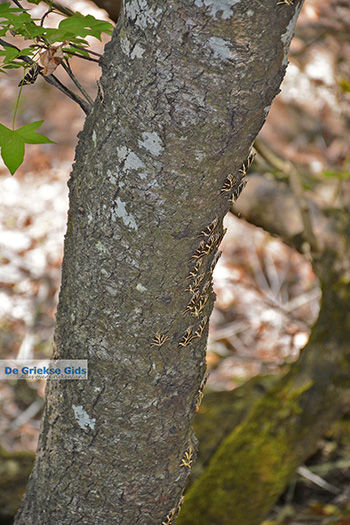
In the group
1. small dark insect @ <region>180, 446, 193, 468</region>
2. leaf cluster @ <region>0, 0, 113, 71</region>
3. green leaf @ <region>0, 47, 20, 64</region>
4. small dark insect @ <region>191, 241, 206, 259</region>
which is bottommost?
small dark insect @ <region>180, 446, 193, 468</region>

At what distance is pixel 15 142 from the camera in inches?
41.0

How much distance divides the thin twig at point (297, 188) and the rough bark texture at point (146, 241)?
1325 millimetres

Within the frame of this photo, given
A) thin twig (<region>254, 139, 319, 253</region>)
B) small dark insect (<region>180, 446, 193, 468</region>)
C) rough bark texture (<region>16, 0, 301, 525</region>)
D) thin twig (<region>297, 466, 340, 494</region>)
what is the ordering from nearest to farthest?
rough bark texture (<region>16, 0, 301, 525</region>), small dark insect (<region>180, 446, 193, 468</region>), thin twig (<region>254, 139, 319, 253</region>), thin twig (<region>297, 466, 340, 494</region>)

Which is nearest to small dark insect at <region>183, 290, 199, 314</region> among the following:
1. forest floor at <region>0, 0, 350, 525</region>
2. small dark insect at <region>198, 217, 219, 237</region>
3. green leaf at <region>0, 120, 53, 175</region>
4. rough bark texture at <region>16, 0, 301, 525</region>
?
rough bark texture at <region>16, 0, 301, 525</region>

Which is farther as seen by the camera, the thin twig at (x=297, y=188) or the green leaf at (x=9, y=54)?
the thin twig at (x=297, y=188)

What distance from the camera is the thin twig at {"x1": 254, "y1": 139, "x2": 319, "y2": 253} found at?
2420 millimetres

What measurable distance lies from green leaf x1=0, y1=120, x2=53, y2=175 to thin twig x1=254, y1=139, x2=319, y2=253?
1.46 meters

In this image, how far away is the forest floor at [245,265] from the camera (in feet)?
9.80

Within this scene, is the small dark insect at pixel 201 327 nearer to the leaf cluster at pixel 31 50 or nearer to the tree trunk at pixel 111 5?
the leaf cluster at pixel 31 50

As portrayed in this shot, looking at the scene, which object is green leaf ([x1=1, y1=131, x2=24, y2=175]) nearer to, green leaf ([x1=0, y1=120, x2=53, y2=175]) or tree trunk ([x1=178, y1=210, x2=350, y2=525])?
green leaf ([x1=0, y1=120, x2=53, y2=175])

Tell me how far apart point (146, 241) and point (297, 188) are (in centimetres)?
159

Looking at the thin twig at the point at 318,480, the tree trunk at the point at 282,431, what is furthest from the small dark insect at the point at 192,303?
the thin twig at the point at 318,480

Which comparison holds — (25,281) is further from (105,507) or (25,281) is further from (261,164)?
(105,507)

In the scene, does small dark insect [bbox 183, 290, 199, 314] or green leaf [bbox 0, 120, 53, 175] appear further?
small dark insect [bbox 183, 290, 199, 314]
